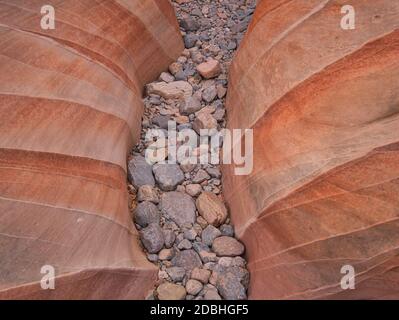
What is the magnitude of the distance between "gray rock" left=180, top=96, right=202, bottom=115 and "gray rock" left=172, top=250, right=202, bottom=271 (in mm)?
477

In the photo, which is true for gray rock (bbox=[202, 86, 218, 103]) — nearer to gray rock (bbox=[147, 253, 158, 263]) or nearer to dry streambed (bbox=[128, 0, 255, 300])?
dry streambed (bbox=[128, 0, 255, 300])

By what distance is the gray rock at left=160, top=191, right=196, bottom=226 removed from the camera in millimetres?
1086

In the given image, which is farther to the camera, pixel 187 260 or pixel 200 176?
pixel 200 176

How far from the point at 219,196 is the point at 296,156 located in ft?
1.02

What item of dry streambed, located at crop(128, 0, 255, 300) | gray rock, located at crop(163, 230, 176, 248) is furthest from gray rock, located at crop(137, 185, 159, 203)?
gray rock, located at crop(163, 230, 176, 248)

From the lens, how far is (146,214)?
106cm

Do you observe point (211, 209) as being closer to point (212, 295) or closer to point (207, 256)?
point (207, 256)

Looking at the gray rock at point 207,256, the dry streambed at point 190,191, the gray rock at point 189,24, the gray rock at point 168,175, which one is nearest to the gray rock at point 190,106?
the dry streambed at point 190,191

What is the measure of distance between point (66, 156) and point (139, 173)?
0.27 meters

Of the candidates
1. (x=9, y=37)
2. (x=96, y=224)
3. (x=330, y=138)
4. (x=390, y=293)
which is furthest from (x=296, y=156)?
(x=9, y=37)

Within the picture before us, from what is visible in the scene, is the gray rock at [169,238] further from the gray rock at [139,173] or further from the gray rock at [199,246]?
the gray rock at [139,173]

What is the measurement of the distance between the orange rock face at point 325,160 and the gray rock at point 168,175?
0.19 meters

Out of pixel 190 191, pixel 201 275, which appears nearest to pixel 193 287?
pixel 201 275

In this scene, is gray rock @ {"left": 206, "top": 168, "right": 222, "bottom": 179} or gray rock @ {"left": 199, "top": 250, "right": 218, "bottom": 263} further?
gray rock @ {"left": 206, "top": 168, "right": 222, "bottom": 179}
